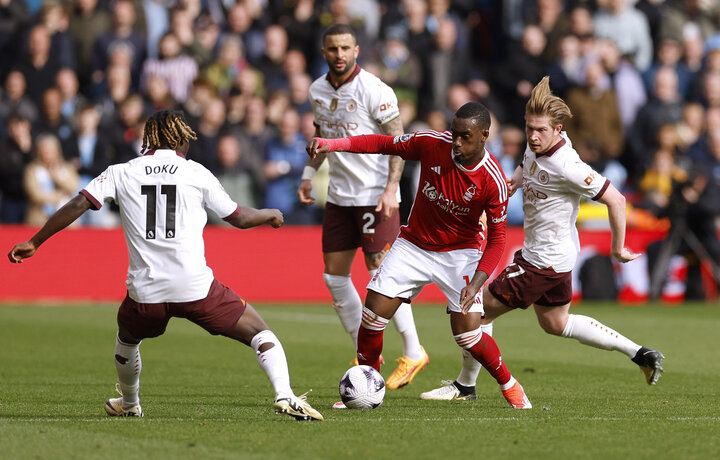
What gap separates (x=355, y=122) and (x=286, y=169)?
8.20 m

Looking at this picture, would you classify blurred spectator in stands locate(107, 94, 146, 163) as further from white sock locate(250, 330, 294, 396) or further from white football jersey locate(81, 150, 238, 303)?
white sock locate(250, 330, 294, 396)

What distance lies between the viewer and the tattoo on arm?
909 cm

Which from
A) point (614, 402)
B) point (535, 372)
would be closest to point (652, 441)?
point (614, 402)

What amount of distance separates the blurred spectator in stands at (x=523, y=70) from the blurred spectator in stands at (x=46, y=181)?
23.5ft

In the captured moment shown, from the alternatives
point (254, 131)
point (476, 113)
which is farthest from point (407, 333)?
point (254, 131)

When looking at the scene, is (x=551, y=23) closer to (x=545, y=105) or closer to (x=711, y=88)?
(x=711, y=88)

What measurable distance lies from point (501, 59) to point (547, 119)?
1360 cm

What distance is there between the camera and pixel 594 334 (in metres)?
8.50

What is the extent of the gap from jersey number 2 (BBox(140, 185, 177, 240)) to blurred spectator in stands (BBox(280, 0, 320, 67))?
1275 centimetres

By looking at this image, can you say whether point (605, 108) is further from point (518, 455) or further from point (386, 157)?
point (518, 455)

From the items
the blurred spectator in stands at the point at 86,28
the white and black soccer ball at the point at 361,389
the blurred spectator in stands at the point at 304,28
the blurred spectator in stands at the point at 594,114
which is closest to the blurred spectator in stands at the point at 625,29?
the blurred spectator in stands at the point at 594,114

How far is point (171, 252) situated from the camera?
271 inches

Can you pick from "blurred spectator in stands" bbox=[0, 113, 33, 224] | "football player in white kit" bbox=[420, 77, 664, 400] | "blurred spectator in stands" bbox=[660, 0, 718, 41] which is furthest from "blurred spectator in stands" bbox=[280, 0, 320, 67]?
"football player in white kit" bbox=[420, 77, 664, 400]

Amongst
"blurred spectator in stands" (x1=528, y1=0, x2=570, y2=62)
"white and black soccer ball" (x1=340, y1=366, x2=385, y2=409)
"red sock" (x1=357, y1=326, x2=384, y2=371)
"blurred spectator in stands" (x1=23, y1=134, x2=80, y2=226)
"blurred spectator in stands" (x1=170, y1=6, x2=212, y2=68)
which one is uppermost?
"blurred spectator in stands" (x1=528, y1=0, x2=570, y2=62)
